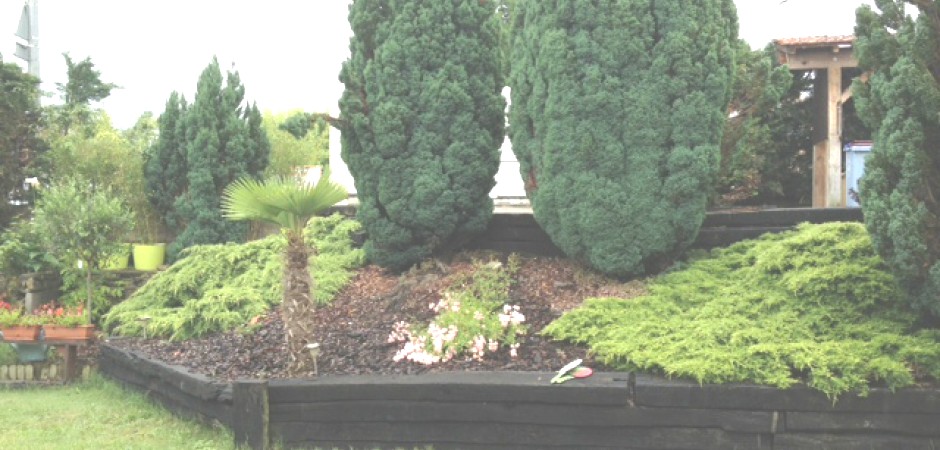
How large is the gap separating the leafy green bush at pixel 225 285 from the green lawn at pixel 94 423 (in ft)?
2.37

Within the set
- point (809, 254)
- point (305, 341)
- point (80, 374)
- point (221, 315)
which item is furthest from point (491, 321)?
point (80, 374)

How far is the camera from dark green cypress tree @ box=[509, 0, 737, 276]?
19.7 feet

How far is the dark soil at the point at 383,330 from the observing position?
528cm

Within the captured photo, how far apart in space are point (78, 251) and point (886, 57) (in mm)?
7646

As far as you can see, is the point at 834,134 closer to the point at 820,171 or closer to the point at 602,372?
the point at 820,171

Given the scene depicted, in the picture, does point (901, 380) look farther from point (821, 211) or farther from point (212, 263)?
point (212, 263)

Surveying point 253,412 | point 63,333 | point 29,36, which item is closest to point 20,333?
point 63,333

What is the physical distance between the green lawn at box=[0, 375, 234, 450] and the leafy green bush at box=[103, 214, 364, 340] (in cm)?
72

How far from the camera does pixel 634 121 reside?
6.01 m

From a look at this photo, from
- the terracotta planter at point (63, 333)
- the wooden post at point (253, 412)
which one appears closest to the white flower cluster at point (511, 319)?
the wooden post at point (253, 412)

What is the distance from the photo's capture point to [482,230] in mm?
7215

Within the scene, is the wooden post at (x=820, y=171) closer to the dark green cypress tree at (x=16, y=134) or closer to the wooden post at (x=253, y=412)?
the wooden post at (x=253, y=412)

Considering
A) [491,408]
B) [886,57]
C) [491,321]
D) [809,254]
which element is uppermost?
[886,57]

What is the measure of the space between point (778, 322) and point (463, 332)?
1.99m
